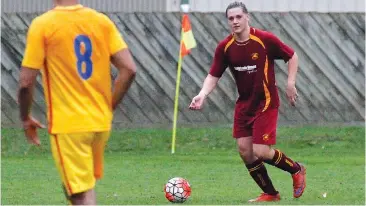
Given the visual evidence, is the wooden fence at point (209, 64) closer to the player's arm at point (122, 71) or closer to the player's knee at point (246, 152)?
the player's knee at point (246, 152)

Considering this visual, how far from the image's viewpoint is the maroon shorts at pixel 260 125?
12414mm

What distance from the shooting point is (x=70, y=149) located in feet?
26.4

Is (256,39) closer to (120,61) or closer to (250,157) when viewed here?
(250,157)

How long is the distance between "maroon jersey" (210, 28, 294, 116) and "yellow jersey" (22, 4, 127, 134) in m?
4.29

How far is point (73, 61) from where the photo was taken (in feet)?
26.3

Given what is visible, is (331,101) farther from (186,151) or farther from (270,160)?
(270,160)

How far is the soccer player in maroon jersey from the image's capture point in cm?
1230

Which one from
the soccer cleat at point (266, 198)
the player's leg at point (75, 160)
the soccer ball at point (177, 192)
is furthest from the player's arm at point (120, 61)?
the soccer cleat at point (266, 198)

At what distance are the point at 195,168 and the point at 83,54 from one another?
9.34 m

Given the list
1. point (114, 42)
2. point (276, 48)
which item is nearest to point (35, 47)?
point (114, 42)

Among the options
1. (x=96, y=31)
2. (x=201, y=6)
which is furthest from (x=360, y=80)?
(x=96, y=31)

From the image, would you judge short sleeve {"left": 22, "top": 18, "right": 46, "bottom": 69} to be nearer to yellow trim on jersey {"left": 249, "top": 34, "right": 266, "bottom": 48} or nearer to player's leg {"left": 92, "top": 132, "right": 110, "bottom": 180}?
player's leg {"left": 92, "top": 132, "right": 110, "bottom": 180}

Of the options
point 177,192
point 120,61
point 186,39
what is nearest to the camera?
point 120,61

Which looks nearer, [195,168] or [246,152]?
[246,152]
